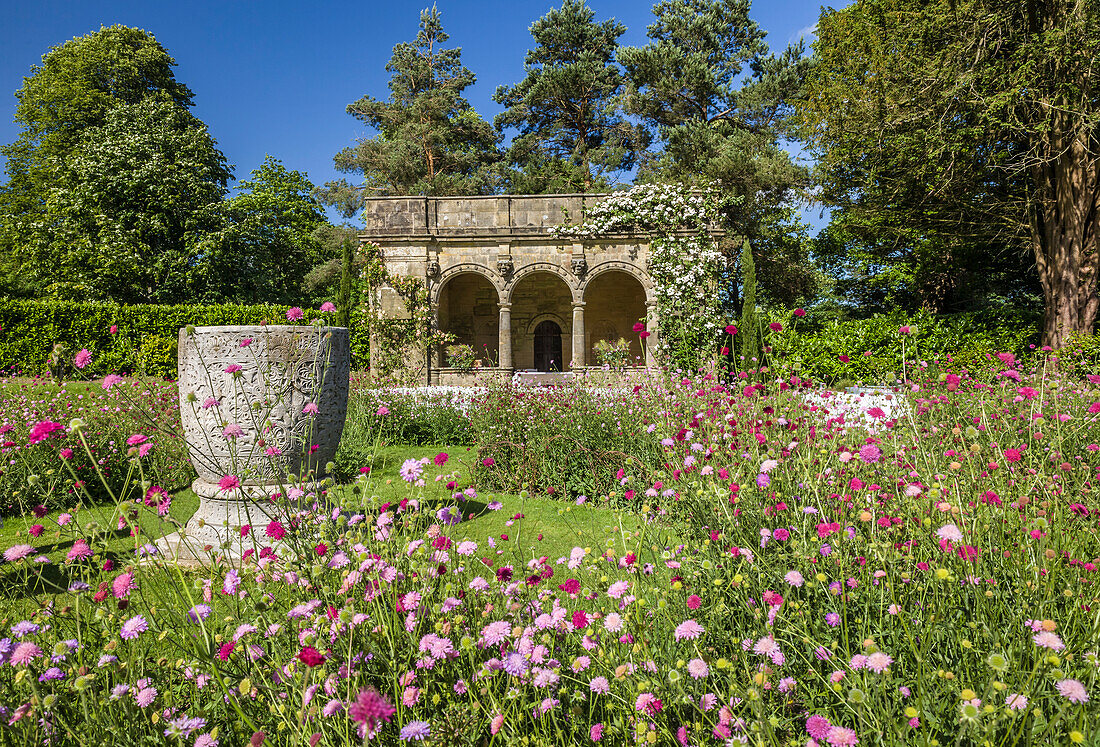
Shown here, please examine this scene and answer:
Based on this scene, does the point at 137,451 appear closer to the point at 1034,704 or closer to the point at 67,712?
the point at 67,712

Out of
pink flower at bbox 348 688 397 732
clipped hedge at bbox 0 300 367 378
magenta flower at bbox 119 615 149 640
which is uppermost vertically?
clipped hedge at bbox 0 300 367 378

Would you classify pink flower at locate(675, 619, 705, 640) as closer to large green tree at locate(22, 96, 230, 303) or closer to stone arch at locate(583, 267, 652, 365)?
stone arch at locate(583, 267, 652, 365)

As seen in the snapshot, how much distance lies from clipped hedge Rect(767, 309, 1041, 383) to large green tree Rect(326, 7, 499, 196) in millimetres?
14868

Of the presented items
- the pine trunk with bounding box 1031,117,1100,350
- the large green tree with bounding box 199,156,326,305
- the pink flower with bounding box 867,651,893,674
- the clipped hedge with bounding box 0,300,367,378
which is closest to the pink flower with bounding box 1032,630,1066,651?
the pink flower with bounding box 867,651,893,674

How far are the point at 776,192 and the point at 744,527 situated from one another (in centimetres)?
1851

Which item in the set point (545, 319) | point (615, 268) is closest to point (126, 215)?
point (545, 319)

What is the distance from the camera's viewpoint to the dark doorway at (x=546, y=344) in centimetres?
1942

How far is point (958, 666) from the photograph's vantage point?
4.81 ft

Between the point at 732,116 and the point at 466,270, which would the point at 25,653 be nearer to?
the point at 466,270

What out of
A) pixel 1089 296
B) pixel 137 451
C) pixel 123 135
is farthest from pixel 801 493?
pixel 123 135

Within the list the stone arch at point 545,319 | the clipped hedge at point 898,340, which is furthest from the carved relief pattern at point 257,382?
the stone arch at point 545,319

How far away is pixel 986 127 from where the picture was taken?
11.0 m

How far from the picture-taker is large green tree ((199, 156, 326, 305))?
1911 centimetres

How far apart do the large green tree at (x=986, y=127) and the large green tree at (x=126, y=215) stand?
19.6 meters
